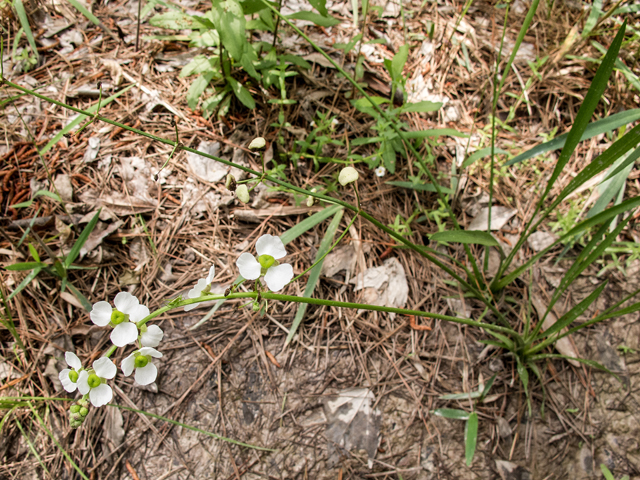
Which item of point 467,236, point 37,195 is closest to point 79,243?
point 37,195

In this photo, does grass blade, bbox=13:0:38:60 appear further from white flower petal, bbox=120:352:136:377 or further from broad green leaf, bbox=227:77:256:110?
white flower petal, bbox=120:352:136:377

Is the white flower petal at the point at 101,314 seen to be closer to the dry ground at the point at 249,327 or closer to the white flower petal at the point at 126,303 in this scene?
the white flower petal at the point at 126,303

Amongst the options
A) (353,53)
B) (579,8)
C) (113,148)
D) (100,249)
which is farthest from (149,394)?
(579,8)

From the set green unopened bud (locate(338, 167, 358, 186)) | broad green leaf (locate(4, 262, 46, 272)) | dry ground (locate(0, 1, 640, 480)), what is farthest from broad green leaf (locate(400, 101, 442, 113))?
broad green leaf (locate(4, 262, 46, 272))

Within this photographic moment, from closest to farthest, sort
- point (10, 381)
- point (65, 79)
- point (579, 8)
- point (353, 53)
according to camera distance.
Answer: point (10, 381)
point (65, 79)
point (353, 53)
point (579, 8)

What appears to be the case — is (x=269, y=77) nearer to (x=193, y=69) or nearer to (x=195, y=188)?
(x=193, y=69)
